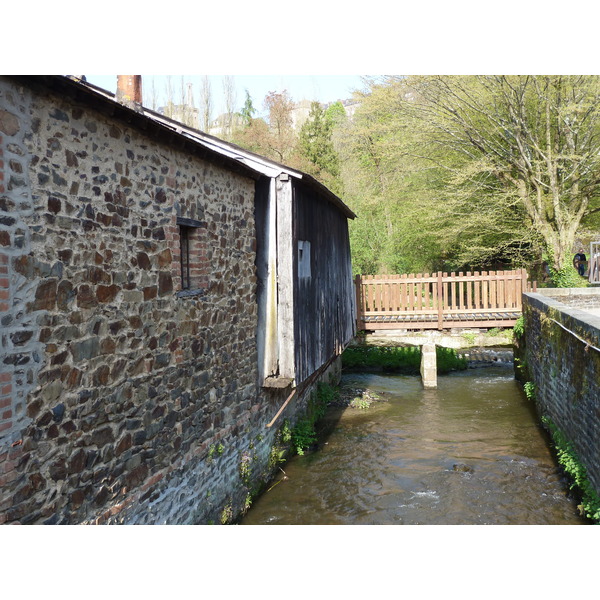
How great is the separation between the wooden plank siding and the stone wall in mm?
3823

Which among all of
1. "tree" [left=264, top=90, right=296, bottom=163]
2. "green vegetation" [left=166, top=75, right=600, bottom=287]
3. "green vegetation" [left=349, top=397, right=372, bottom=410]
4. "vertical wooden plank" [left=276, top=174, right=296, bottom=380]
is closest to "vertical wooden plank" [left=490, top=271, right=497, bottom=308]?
"green vegetation" [left=166, top=75, right=600, bottom=287]

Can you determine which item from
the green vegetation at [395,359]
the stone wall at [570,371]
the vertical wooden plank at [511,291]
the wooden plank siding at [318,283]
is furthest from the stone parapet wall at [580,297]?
the wooden plank siding at [318,283]

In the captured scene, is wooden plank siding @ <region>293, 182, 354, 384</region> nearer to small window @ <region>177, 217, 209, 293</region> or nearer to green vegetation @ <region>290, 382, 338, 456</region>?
green vegetation @ <region>290, 382, 338, 456</region>

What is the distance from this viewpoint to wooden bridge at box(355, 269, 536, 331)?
15.0m

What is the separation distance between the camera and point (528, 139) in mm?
17484

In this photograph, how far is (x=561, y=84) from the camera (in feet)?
53.6

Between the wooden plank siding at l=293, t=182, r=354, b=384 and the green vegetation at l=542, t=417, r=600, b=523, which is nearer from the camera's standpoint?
the green vegetation at l=542, t=417, r=600, b=523

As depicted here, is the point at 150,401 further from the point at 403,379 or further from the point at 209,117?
the point at 209,117

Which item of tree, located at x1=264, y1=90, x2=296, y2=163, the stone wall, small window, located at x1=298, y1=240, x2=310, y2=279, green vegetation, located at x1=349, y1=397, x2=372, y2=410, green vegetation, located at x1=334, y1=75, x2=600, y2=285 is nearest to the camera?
the stone wall

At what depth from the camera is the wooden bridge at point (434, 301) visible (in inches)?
589

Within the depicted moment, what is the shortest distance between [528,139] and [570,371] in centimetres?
1183

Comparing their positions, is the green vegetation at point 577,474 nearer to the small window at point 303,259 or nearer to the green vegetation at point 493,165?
the small window at point 303,259

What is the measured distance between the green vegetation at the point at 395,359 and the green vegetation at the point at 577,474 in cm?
731

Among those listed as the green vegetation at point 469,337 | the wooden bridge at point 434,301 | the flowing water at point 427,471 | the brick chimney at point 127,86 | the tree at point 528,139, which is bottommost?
the flowing water at point 427,471
